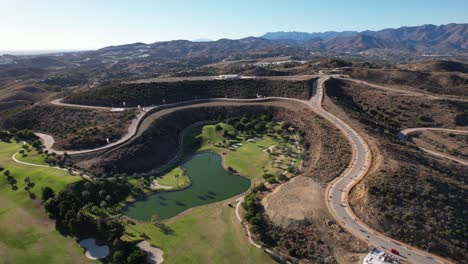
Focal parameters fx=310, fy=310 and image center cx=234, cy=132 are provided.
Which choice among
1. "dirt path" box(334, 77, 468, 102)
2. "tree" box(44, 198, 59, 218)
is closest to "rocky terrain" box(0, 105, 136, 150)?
"tree" box(44, 198, 59, 218)

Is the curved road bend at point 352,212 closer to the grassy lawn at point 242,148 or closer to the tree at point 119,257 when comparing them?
the grassy lawn at point 242,148

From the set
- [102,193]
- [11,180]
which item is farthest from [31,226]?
[11,180]

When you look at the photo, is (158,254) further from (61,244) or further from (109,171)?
(109,171)

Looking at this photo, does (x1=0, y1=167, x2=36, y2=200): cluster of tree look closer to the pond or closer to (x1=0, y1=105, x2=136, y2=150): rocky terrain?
(x1=0, y1=105, x2=136, y2=150): rocky terrain

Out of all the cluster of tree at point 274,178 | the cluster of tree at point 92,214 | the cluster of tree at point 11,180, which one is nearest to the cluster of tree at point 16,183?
the cluster of tree at point 11,180

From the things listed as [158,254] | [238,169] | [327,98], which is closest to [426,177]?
[238,169]

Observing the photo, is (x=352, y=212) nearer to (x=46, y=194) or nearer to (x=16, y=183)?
(x=46, y=194)
